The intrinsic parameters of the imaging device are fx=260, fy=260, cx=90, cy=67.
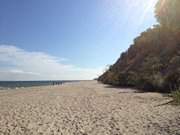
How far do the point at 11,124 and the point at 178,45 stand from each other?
2569 centimetres

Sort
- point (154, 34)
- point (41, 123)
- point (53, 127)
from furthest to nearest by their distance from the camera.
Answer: point (154, 34), point (41, 123), point (53, 127)

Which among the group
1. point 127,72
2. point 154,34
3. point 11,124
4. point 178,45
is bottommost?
point 11,124

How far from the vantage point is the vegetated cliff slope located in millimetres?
23266

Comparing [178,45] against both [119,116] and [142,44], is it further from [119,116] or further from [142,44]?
[119,116]

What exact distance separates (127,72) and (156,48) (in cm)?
532

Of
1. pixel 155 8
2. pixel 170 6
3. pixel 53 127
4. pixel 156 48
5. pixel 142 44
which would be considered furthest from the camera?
pixel 142 44

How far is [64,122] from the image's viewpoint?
32.4 ft

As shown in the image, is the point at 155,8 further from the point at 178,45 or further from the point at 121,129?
the point at 121,129

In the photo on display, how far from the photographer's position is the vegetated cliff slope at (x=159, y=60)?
23266 millimetres

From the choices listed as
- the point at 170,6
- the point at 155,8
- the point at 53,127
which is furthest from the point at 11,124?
the point at 155,8

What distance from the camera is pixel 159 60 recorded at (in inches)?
1178

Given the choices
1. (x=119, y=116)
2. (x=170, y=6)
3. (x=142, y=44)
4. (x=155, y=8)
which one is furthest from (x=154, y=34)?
(x=119, y=116)

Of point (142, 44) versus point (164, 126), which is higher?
point (142, 44)

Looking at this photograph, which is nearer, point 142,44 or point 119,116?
point 119,116
